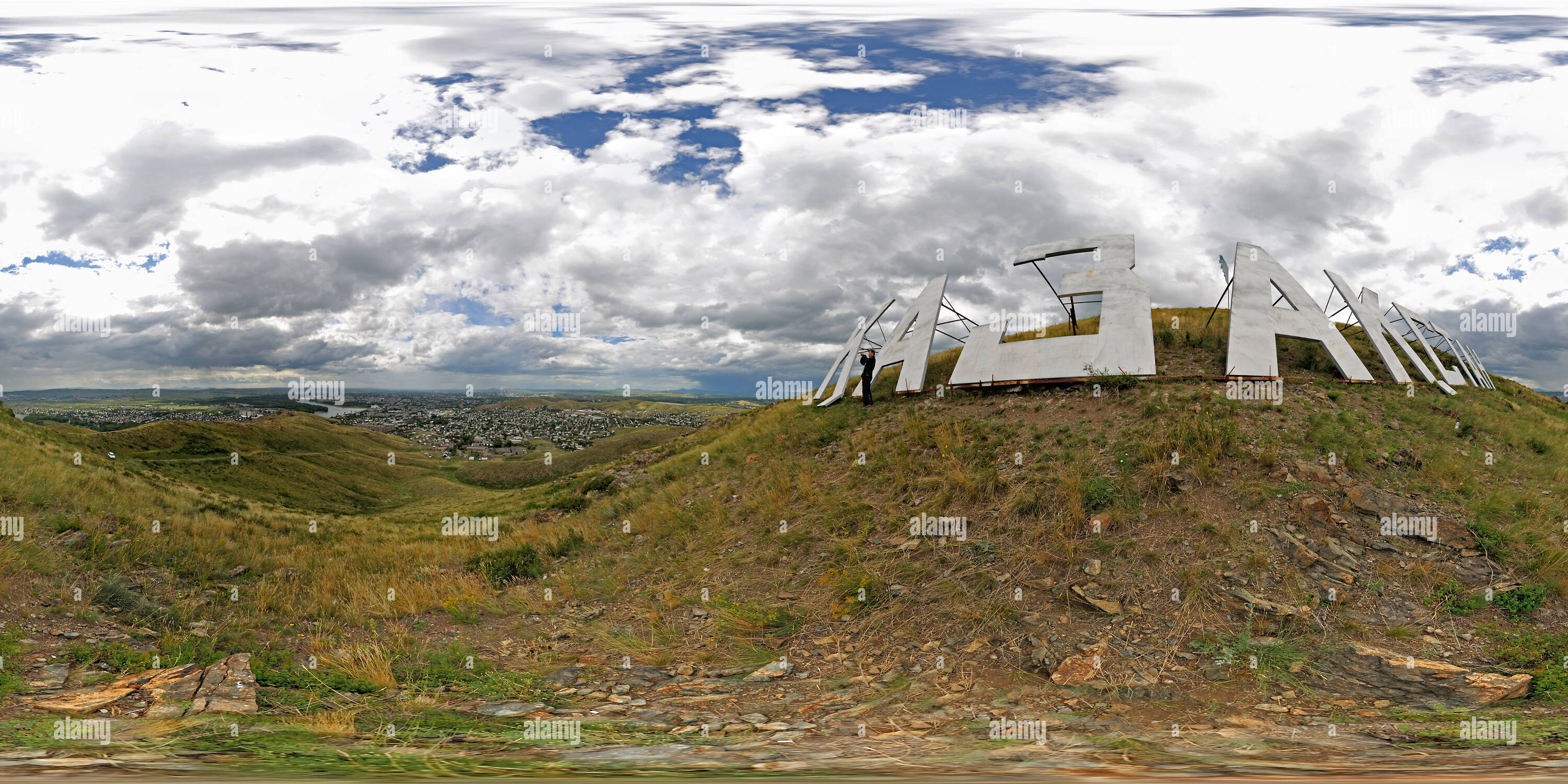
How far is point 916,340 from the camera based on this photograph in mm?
21203

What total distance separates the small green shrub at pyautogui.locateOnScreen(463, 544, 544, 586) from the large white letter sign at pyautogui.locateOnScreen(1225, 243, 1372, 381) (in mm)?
17590

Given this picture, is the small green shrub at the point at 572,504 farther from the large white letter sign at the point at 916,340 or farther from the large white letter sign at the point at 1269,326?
the large white letter sign at the point at 1269,326

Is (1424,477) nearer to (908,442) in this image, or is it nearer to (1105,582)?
(1105,582)

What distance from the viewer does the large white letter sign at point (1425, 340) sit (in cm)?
2045

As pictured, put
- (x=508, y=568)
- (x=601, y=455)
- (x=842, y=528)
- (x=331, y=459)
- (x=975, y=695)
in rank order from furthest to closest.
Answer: (x=331, y=459), (x=601, y=455), (x=508, y=568), (x=842, y=528), (x=975, y=695)

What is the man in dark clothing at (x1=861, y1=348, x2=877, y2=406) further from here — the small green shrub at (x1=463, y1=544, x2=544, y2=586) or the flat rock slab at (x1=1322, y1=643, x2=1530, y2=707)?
the flat rock slab at (x1=1322, y1=643, x2=1530, y2=707)

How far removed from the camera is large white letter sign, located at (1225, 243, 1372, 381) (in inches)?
632

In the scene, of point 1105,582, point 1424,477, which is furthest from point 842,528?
point 1424,477

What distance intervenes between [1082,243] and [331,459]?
328ft

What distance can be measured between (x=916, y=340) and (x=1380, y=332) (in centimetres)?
1383

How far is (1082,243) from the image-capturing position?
19.4 metres

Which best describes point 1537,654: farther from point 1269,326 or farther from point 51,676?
point 51,676

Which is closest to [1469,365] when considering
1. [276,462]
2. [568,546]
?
[568,546]

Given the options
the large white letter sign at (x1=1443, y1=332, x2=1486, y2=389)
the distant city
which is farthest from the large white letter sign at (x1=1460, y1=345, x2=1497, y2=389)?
the distant city
